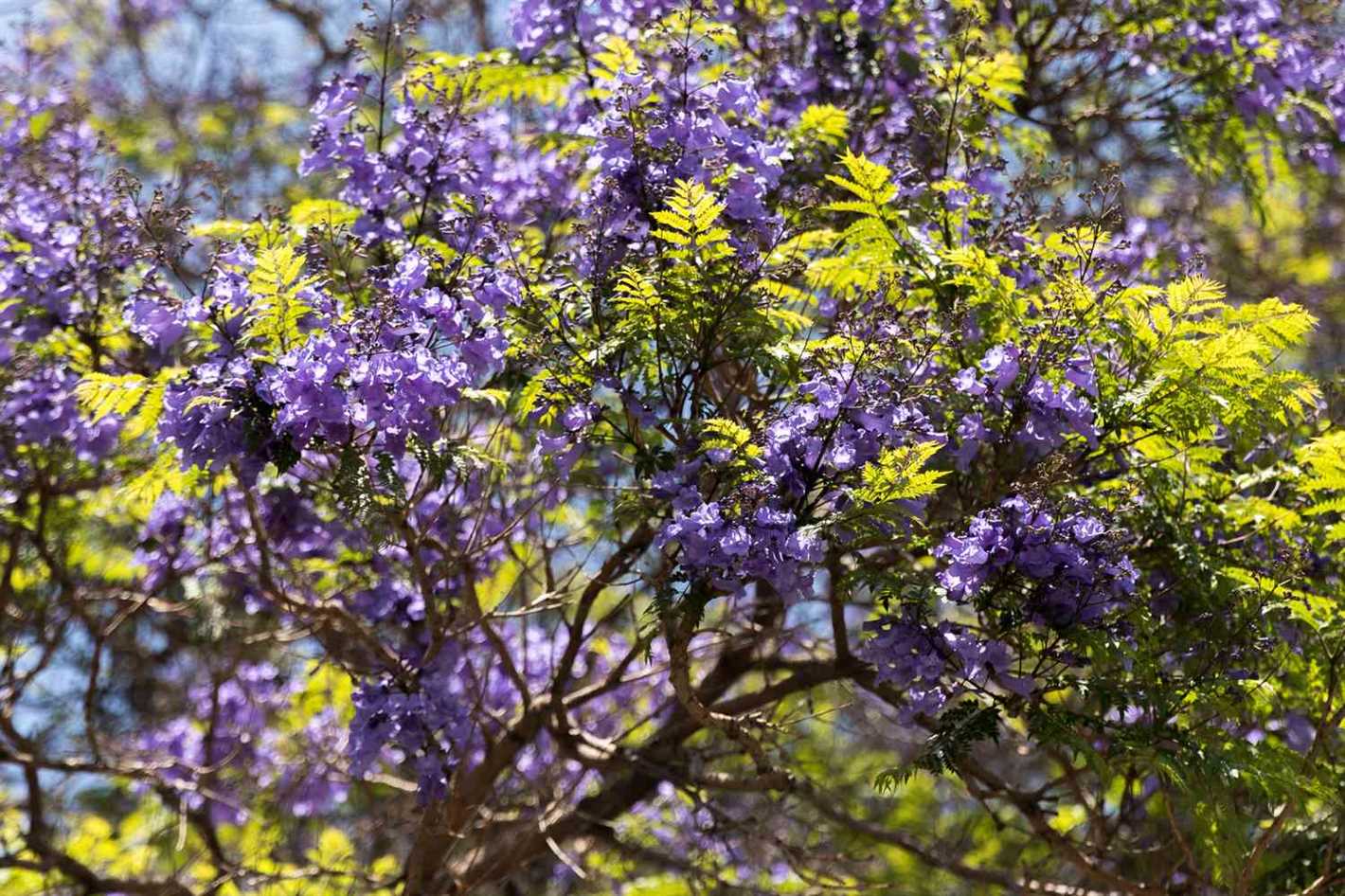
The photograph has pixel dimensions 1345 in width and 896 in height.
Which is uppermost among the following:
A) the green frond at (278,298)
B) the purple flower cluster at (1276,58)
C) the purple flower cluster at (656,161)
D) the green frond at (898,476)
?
the purple flower cluster at (1276,58)

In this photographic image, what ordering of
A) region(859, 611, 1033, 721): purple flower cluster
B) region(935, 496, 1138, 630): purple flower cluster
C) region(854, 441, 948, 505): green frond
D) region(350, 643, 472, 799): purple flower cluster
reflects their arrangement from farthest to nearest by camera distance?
1. region(350, 643, 472, 799): purple flower cluster
2. region(859, 611, 1033, 721): purple flower cluster
3. region(935, 496, 1138, 630): purple flower cluster
4. region(854, 441, 948, 505): green frond

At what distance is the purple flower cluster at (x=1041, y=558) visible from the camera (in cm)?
357

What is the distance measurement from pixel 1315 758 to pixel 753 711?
74.2 inches

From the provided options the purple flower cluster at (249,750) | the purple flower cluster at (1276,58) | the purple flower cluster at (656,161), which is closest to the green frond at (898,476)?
the purple flower cluster at (656,161)

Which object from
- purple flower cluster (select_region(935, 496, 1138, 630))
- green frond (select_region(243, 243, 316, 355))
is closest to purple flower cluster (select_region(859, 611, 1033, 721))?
purple flower cluster (select_region(935, 496, 1138, 630))

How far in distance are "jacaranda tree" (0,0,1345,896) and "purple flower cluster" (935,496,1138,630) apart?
0.02m

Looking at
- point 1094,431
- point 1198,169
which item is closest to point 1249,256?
point 1198,169

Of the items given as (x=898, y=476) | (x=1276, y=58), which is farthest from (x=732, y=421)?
(x=1276, y=58)

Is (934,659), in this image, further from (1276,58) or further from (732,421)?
(1276,58)

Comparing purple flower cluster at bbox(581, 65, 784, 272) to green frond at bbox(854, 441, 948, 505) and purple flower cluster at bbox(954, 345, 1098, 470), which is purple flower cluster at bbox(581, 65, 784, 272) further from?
green frond at bbox(854, 441, 948, 505)

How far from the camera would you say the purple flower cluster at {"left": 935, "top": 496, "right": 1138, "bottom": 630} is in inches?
140

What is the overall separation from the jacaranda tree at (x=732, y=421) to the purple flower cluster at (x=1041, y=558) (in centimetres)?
→ 2

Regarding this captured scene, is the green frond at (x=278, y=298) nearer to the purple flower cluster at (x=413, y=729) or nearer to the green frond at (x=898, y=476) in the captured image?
the purple flower cluster at (x=413, y=729)

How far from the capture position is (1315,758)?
4102mm
